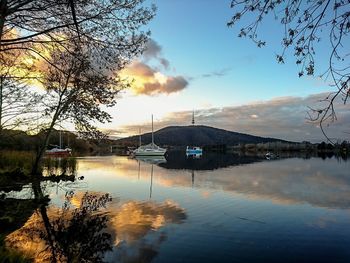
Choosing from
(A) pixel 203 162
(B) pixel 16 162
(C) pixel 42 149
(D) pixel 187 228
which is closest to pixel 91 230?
(D) pixel 187 228

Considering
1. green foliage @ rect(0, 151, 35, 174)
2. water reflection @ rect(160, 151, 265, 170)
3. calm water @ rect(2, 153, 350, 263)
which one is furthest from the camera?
water reflection @ rect(160, 151, 265, 170)

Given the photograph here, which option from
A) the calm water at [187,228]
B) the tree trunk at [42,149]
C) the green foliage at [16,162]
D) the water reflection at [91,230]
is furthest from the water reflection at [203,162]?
the water reflection at [91,230]

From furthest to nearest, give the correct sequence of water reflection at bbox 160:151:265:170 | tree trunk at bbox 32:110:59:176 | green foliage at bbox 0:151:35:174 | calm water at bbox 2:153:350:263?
water reflection at bbox 160:151:265:170 < tree trunk at bbox 32:110:59:176 < green foliage at bbox 0:151:35:174 < calm water at bbox 2:153:350:263

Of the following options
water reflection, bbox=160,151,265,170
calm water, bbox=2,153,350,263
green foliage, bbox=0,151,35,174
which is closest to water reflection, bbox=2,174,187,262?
calm water, bbox=2,153,350,263

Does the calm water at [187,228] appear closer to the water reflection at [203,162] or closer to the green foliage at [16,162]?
the green foliage at [16,162]

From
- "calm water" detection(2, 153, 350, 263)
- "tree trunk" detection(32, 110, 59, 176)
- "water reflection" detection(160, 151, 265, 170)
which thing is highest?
"tree trunk" detection(32, 110, 59, 176)

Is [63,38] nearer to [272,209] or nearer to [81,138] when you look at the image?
[81,138]

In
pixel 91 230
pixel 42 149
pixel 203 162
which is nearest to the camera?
pixel 91 230

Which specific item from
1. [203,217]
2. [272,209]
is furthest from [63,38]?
[272,209]

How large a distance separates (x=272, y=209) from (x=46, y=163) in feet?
84.7

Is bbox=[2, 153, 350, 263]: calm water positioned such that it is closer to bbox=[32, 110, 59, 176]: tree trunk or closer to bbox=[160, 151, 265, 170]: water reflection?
bbox=[32, 110, 59, 176]: tree trunk

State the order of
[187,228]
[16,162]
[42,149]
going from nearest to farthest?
[187,228] → [42,149] → [16,162]

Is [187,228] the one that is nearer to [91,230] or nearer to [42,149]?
[91,230]

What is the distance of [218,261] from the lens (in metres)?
11.5
